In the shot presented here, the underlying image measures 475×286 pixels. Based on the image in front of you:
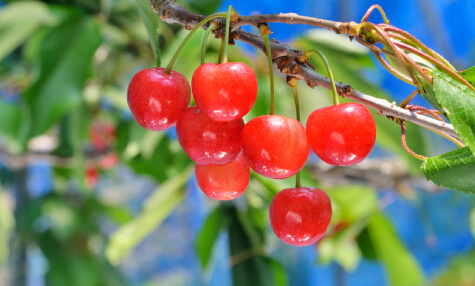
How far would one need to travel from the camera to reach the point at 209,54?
54cm

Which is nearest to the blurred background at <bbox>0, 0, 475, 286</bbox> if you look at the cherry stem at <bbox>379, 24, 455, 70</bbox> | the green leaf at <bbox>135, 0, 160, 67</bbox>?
the green leaf at <bbox>135, 0, 160, 67</bbox>

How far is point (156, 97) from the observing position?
0.19 m

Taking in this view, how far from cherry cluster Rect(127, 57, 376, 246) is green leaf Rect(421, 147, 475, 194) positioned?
27 mm

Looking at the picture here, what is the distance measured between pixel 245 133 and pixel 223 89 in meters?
0.02

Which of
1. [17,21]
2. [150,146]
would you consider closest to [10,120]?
[17,21]

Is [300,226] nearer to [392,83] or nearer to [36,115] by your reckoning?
[36,115]

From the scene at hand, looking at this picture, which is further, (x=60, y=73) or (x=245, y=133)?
(x=60, y=73)

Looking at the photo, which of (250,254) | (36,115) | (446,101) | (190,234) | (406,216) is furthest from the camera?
(190,234)

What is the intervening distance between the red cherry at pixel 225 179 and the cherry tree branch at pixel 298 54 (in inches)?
1.9

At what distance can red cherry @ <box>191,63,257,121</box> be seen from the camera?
0.18m

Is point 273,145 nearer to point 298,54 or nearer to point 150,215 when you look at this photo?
point 298,54

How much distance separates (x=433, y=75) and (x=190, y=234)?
2.22 metres

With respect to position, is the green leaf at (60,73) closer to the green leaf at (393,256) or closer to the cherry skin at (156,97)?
the cherry skin at (156,97)

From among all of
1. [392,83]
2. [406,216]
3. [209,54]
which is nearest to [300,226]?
[209,54]
